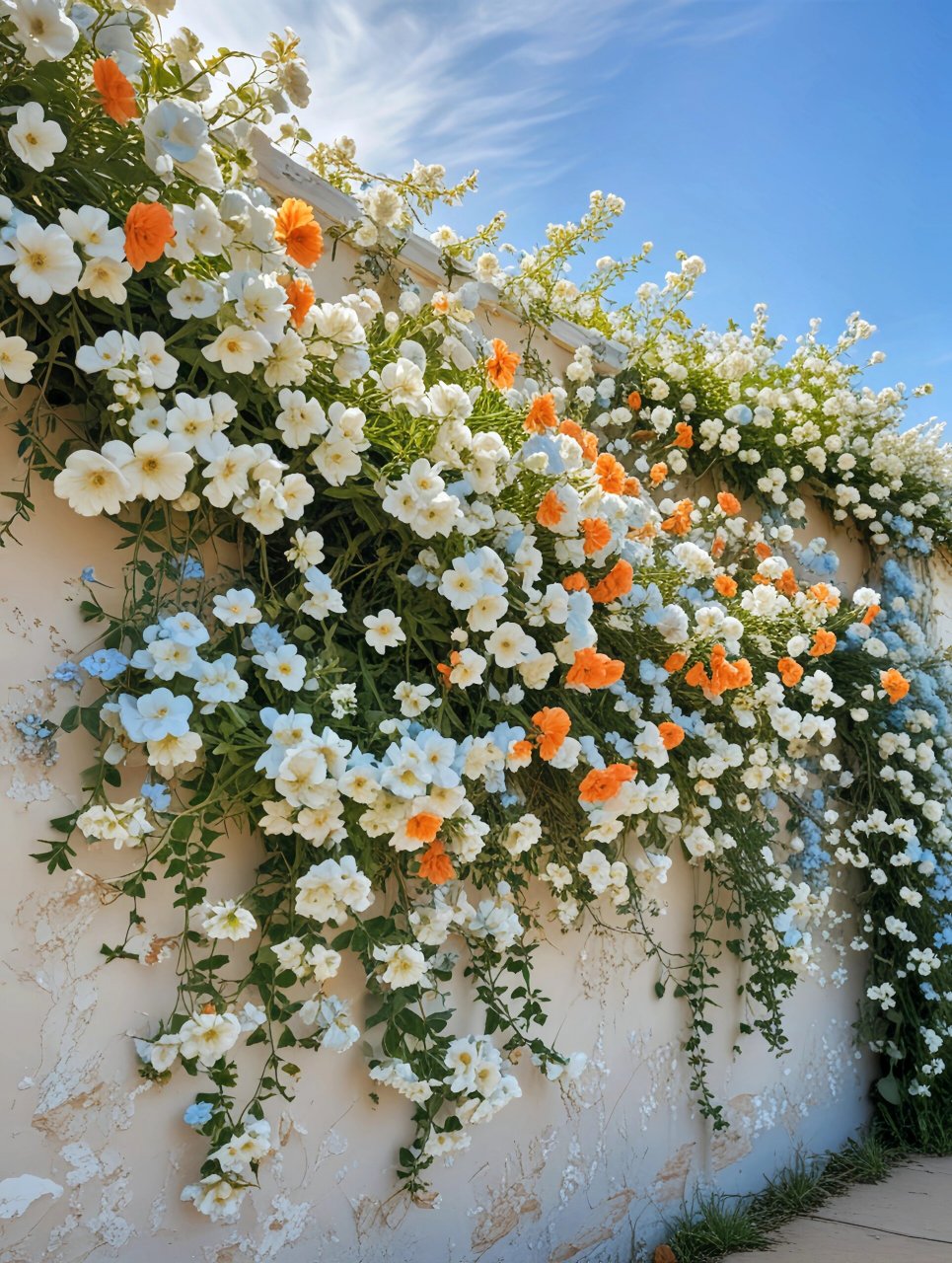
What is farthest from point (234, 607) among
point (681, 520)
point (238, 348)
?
point (681, 520)

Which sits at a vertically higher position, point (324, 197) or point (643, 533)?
point (324, 197)

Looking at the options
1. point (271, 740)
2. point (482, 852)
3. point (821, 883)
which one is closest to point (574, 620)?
point (482, 852)

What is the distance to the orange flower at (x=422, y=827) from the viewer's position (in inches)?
60.9

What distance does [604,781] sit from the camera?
6.05 feet

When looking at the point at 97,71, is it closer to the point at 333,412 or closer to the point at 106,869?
the point at 333,412

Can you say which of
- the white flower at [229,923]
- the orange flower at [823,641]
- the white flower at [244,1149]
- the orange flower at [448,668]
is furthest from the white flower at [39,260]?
the orange flower at [823,641]

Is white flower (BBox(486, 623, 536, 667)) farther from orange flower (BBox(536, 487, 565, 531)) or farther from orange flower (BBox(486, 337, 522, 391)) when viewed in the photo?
orange flower (BBox(486, 337, 522, 391))

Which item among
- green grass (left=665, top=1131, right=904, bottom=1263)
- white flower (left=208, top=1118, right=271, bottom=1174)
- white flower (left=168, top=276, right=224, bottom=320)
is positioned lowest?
green grass (left=665, top=1131, right=904, bottom=1263)

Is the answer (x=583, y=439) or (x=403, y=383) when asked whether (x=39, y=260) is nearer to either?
(x=403, y=383)

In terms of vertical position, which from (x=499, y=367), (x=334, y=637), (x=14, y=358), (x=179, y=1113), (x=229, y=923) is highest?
(x=499, y=367)

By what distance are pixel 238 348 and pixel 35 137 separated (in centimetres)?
38

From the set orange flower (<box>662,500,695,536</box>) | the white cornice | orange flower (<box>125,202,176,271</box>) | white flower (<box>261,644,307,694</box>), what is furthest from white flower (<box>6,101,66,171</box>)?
orange flower (<box>662,500,695,536</box>)

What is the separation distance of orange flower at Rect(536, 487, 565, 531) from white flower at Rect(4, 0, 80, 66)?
1052 millimetres

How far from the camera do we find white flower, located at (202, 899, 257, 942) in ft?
4.94
